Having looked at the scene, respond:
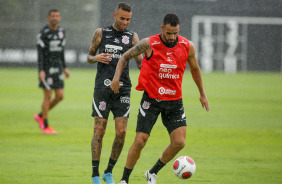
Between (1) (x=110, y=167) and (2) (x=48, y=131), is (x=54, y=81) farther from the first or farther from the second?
(1) (x=110, y=167)

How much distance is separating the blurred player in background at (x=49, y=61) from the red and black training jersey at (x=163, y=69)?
5506 millimetres

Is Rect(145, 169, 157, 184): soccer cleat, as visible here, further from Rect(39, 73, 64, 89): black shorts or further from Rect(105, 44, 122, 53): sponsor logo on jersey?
Rect(39, 73, 64, 89): black shorts

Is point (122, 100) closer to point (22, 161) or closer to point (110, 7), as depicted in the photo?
point (22, 161)

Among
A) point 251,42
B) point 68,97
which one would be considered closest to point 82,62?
point 251,42

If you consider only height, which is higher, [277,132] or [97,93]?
[97,93]

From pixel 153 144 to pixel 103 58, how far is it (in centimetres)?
405

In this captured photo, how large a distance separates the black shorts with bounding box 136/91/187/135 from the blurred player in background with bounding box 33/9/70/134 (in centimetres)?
545

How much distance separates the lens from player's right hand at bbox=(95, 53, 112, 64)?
7199 millimetres

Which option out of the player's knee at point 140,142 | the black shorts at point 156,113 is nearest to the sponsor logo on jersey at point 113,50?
the black shorts at point 156,113

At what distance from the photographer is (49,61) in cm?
1219

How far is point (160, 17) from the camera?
4072 cm

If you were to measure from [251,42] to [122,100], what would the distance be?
35638 millimetres

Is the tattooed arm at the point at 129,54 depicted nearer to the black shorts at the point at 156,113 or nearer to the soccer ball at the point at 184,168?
the black shorts at the point at 156,113

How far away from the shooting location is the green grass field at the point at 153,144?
7785 millimetres
